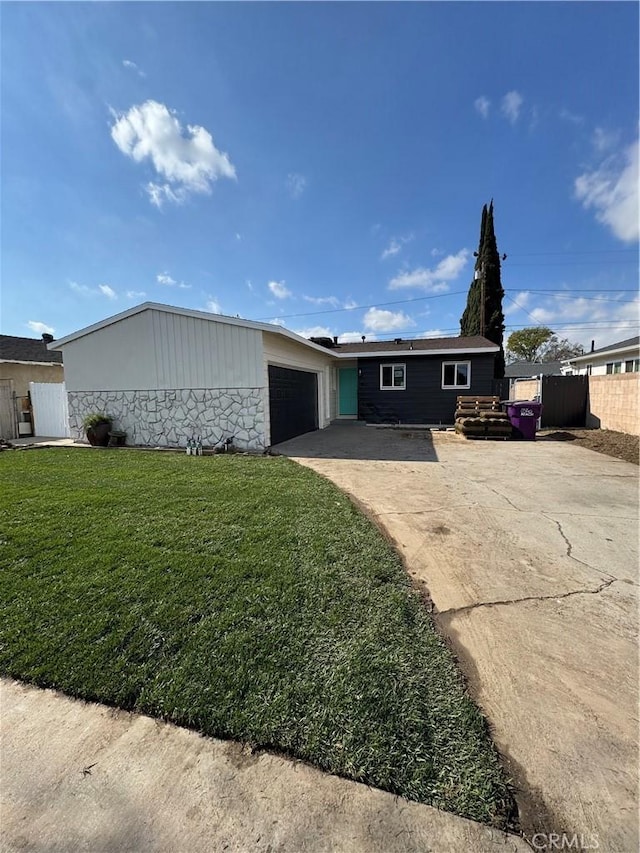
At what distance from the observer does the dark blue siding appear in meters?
13.5

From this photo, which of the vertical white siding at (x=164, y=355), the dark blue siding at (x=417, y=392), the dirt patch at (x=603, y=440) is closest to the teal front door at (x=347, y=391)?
the dark blue siding at (x=417, y=392)

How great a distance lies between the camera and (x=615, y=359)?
17391 mm

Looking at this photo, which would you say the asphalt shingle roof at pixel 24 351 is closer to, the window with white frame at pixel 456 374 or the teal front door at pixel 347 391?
the teal front door at pixel 347 391

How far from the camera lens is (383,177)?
11922 mm

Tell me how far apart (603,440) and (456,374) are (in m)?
5.38

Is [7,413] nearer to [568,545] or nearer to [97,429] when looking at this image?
[97,429]

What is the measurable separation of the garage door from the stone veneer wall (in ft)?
2.00

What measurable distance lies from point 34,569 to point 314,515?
2.69m

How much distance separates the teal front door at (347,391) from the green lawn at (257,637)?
12.4 meters

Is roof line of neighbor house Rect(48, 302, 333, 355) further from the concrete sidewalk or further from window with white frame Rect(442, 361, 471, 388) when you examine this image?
the concrete sidewalk

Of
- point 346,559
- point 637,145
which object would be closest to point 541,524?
point 346,559

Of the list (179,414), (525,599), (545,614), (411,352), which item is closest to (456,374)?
(411,352)

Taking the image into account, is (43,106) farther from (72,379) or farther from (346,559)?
(346,559)

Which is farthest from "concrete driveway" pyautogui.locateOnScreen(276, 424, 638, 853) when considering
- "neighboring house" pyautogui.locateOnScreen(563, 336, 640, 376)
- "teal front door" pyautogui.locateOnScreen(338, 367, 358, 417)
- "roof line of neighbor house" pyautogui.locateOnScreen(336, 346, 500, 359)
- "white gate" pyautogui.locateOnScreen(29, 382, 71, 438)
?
"neighboring house" pyautogui.locateOnScreen(563, 336, 640, 376)
